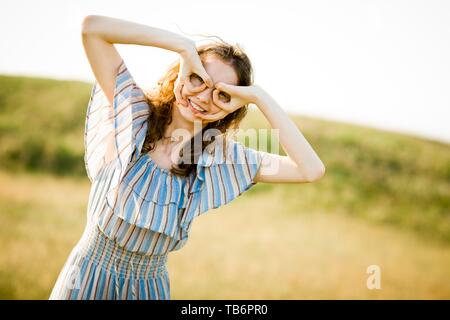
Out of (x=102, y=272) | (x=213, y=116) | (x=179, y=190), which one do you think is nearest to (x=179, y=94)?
(x=213, y=116)

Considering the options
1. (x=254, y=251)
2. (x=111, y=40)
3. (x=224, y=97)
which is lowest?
(x=254, y=251)

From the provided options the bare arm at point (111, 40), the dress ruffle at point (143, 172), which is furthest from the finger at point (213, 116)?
the bare arm at point (111, 40)

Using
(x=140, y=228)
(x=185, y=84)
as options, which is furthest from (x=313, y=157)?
(x=140, y=228)

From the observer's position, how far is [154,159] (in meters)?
2.29

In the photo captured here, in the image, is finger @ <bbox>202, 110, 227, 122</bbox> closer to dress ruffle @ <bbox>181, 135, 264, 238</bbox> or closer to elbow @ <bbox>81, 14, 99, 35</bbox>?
dress ruffle @ <bbox>181, 135, 264, 238</bbox>

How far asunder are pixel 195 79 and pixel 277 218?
8647 millimetres

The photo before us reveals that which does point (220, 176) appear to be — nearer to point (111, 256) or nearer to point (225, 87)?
point (225, 87)

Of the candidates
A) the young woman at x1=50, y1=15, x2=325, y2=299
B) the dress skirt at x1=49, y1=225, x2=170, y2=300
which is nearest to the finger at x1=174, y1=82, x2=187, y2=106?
the young woman at x1=50, y1=15, x2=325, y2=299

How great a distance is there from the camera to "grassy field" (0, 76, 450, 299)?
24.6 feet

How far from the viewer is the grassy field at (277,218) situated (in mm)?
7484

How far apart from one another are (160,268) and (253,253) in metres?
6.65

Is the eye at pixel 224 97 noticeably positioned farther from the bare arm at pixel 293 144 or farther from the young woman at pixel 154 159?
the bare arm at pixel 293 144
